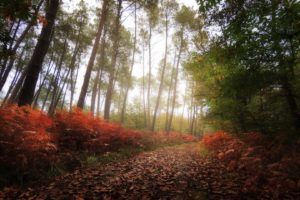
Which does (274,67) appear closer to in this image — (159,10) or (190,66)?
(190,66)

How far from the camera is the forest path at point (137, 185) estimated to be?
13.8ft

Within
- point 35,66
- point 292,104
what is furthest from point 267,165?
point 35,66

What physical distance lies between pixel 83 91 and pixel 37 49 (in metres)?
4.77

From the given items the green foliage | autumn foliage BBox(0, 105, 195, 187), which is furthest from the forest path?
the green foliage

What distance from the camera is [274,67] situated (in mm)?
5930

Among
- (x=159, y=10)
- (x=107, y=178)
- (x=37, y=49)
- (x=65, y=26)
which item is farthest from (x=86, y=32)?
(x=107, y=178)

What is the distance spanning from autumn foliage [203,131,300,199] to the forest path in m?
0.43

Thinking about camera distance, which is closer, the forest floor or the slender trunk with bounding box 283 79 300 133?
the forest floor

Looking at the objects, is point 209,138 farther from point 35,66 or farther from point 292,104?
point 35,66

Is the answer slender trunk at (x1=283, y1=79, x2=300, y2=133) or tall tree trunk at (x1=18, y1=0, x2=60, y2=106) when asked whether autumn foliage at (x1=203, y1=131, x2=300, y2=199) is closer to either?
slender trunk at (x1=283, y1=79, x2=300, y2=133)

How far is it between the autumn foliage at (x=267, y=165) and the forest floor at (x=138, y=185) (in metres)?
0.36

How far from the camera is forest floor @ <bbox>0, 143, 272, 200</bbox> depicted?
165 inches

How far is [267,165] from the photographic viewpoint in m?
5.56

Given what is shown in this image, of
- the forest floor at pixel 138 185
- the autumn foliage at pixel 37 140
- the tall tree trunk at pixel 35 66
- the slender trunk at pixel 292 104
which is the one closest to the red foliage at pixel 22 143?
the autumn foliage at pixel 37 140
